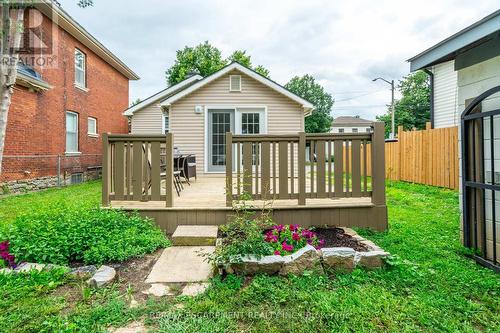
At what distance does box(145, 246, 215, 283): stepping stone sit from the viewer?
257 centimetres

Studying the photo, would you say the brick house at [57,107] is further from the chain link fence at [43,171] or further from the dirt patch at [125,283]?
the dirt patch at [125,283]

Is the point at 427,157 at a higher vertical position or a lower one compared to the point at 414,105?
lower

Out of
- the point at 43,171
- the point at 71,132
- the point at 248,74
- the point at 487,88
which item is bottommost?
the point at 43,171

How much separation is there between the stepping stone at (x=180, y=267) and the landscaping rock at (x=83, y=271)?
0.52 meters

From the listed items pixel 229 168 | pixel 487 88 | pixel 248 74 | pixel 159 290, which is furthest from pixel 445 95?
pixel 159 290

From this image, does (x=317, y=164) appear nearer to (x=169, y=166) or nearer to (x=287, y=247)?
(x=287, y=247)

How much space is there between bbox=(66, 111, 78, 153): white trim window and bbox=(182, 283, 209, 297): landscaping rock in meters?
10.7

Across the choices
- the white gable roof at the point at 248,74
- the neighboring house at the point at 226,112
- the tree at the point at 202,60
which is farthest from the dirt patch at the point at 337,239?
the tree at the point at 202,60

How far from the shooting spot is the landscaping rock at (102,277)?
236 cm

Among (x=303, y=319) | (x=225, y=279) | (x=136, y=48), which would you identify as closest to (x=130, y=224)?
(x=225, y=279)

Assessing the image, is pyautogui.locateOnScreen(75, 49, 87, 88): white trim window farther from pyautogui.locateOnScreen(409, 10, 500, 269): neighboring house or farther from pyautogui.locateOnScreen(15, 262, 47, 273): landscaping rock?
pyautogui.locateOnScreen(409, 10, 500, 269): neighboring house

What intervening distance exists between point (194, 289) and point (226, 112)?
680cm

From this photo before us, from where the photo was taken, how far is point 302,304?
83.0 inches

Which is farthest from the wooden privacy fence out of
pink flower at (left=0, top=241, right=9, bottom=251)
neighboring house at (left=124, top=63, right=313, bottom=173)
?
pink flower at (left=0, top=241, right=9, bottom=251)
